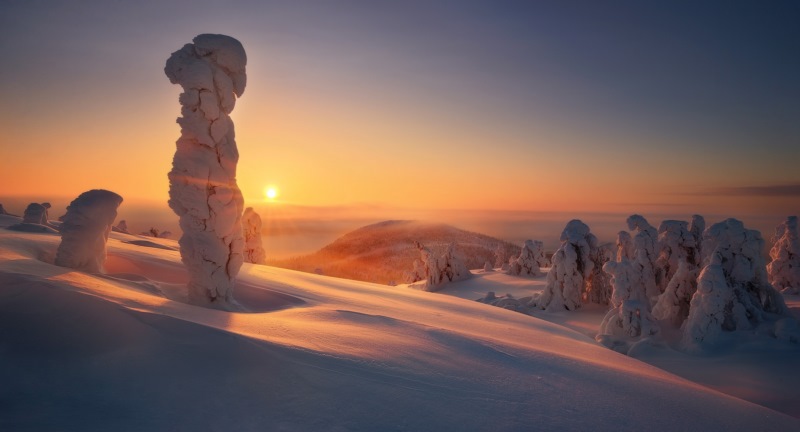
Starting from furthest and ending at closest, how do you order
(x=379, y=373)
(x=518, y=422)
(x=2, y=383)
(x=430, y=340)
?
1. (x=430, y=340)
2. (x=379, y=373)
3. (x=518, y=422)
4. (x=2, y=383)

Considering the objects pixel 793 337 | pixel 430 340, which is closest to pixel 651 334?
pixel 793 337

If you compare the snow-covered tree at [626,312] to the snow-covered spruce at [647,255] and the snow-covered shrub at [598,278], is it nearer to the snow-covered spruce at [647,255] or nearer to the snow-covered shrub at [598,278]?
the snow-covered spruce at [647,255]

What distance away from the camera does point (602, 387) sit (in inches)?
208

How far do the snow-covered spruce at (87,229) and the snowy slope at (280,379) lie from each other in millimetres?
1482

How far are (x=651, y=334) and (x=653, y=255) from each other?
478 cm

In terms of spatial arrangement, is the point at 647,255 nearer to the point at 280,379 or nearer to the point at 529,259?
the point at 529,259

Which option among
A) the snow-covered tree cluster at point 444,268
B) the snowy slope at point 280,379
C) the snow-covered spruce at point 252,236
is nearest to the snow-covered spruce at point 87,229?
the snowy slope at point 280,379

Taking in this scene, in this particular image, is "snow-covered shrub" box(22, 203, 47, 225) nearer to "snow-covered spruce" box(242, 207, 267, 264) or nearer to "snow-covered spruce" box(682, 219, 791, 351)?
"snow-covered spruce" box(242, 207, 267, 264)

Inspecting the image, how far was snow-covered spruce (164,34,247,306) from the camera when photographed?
738 centimetres

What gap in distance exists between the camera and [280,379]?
3.80 meters

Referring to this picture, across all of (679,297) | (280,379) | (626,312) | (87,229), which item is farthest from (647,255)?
(87,229)

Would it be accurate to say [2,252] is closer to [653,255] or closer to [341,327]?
[341,327]

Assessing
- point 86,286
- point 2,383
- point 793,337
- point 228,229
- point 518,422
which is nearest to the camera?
point 2,383

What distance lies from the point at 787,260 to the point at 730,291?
13.9 m
